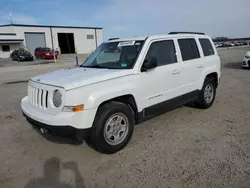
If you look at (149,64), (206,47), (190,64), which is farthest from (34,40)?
(149,64)

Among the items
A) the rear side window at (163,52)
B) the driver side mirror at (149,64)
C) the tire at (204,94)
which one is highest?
the rear side window at (163,52)

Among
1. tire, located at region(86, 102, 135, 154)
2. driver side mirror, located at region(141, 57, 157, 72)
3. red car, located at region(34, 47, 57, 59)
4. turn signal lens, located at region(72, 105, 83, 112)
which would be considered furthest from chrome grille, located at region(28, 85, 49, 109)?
red car, located at region(34, 47, 57, 59)

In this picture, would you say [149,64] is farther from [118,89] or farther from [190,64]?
[190,64]

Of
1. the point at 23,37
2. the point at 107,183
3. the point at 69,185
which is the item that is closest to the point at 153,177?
the point at 107,183

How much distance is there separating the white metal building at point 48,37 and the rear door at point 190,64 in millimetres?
32354

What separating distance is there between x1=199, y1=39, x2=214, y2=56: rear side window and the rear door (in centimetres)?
34

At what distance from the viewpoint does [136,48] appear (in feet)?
13.5

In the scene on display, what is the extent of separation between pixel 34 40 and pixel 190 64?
42.7 meters

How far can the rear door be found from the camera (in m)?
4.74

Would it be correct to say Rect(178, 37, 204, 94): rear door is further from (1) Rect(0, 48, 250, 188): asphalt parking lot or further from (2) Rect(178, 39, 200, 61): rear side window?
(1) Rect(0, 48, 250, 188): asphalt parking lot

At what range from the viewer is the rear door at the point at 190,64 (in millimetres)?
4738

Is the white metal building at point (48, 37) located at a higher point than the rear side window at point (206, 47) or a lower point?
higher

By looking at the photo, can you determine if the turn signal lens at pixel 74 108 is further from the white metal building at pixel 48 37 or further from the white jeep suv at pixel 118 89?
the white metal building at pixel 48 37

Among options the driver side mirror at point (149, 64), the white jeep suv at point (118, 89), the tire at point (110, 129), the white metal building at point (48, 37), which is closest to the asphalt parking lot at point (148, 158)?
the tire at point (110, 129)
